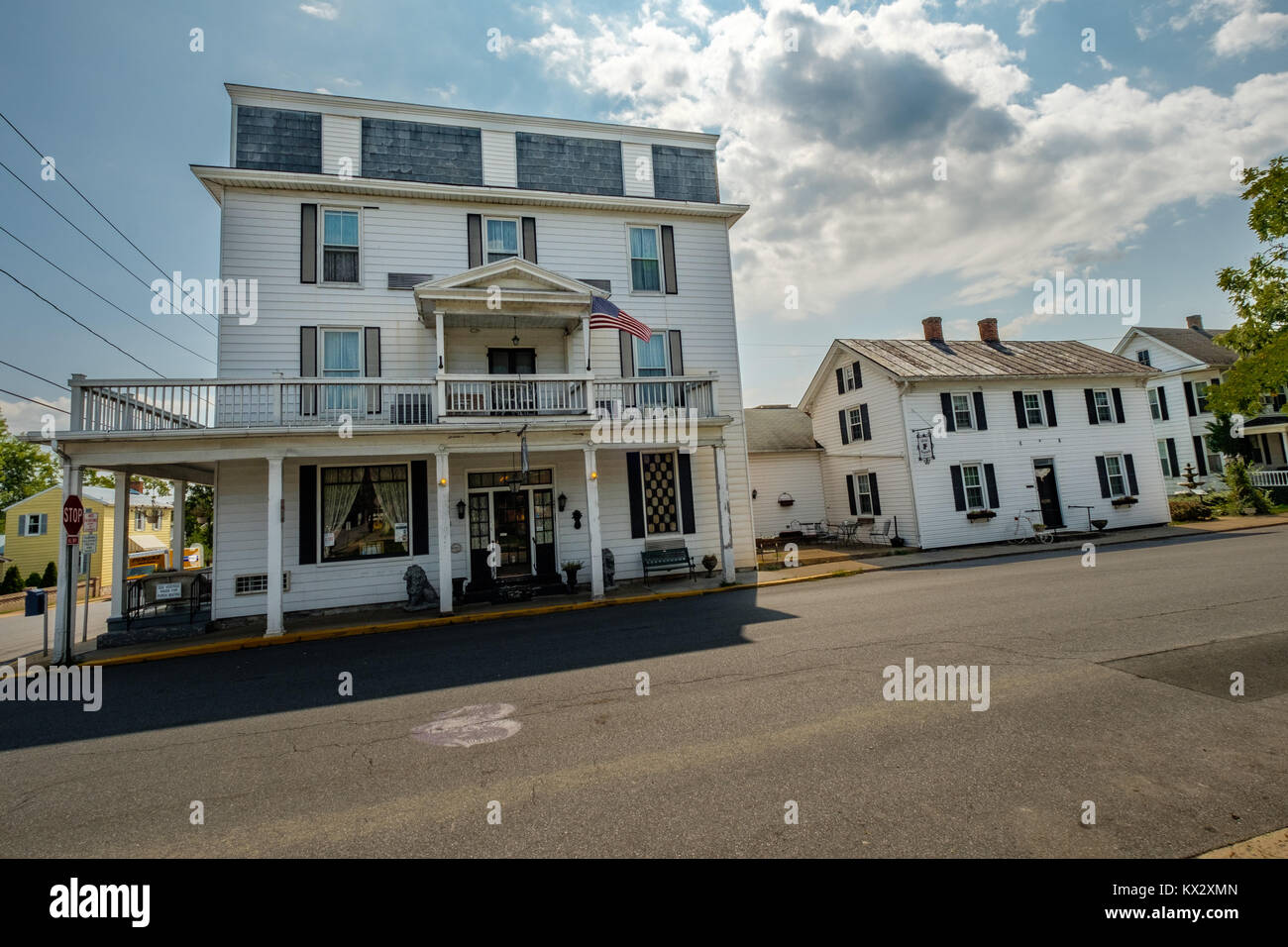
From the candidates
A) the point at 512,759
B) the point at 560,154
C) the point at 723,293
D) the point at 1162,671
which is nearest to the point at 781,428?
the point at 723,293

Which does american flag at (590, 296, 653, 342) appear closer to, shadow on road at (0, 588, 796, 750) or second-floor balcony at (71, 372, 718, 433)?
second-floor balcony at (71, 372, 718, 433)

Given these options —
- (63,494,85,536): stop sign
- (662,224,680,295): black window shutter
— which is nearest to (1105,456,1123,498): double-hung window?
(662,224,680,295): black window shutter

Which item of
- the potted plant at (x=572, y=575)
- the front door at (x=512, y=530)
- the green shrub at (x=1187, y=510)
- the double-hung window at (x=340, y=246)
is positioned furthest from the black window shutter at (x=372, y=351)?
the green shrub at (x=1187, y=510)

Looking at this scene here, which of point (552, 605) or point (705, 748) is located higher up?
point (552, 605)

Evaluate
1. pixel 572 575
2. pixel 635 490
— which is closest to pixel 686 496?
pixel 635 490

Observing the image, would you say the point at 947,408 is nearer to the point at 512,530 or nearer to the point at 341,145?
the point at 512,530

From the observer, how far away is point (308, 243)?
549 inches

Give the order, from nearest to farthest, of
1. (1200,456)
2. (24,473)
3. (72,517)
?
1. (72,517)
2. (1200,456)
3. (24,473)

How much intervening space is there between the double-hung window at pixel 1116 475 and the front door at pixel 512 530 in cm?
2300

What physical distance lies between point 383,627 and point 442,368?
5.72 metres

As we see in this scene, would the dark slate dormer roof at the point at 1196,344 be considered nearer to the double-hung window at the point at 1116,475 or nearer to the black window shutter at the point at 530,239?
the double-hung window at the point at 1116,475

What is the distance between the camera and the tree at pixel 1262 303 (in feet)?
62.7
